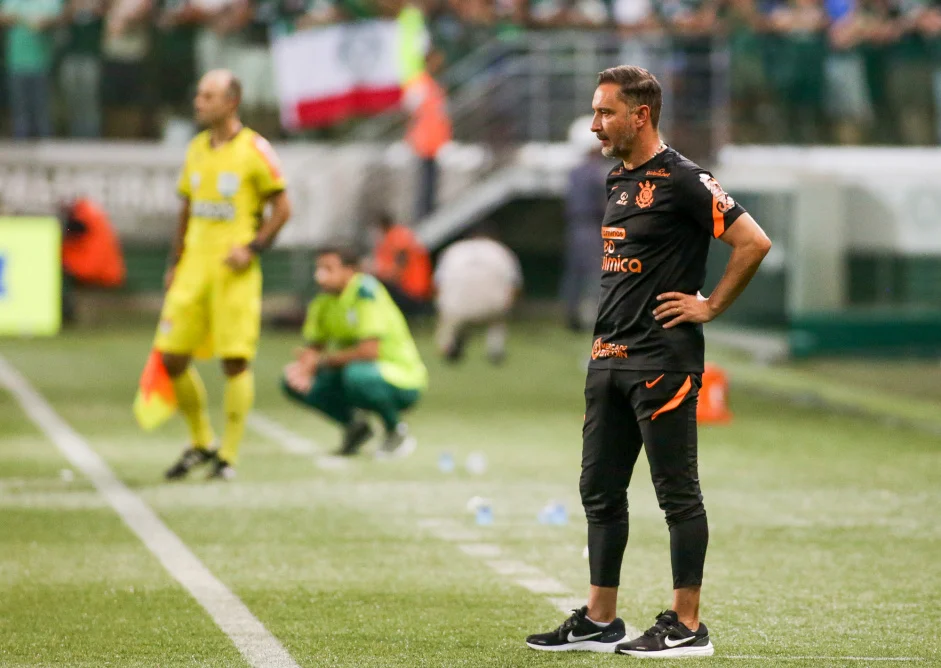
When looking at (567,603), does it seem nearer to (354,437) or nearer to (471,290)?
(354,437)

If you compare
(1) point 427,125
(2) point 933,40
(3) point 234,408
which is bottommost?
(3) point 234,408

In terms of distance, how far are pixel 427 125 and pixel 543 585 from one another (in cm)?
1654

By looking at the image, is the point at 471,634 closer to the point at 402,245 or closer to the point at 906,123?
the point at 402,245

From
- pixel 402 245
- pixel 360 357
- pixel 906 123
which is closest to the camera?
pixel 360 357

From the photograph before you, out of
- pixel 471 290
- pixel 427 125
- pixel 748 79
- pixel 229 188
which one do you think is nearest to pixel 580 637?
pixel 229 188

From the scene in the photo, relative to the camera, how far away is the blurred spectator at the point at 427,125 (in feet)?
76.3

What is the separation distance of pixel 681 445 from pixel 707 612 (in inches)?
41.3

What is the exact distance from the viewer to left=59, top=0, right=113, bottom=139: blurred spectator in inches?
922

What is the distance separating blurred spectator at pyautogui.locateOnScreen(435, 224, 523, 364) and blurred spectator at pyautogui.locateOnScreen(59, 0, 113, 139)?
715cm

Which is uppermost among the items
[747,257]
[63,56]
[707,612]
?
[63,56]

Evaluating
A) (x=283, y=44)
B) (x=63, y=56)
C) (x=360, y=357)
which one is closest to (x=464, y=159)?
(x=283, y=44)

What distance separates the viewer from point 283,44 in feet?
75.7

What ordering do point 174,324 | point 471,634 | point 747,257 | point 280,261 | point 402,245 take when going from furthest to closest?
point 280,261
point 402,245
point 174,324
point 471,634
point 747,257

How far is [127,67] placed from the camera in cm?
2378
